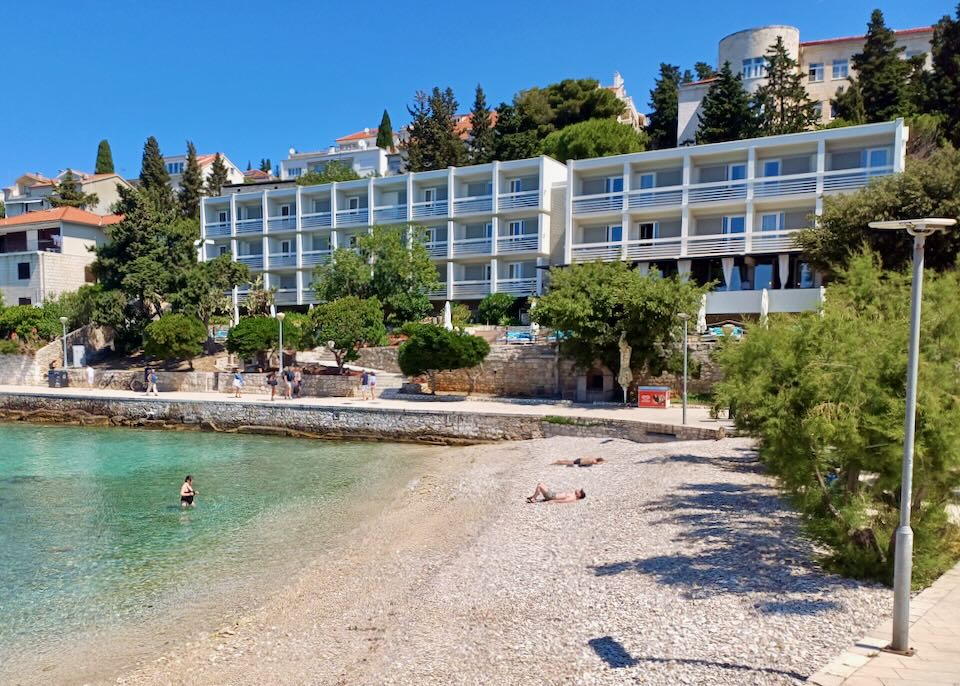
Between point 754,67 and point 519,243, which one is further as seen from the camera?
point 754,67

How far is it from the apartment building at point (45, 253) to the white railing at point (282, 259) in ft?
46.1

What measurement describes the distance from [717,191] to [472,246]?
15.7m

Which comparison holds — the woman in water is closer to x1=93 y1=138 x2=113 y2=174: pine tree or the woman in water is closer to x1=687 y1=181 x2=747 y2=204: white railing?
x1=687 y1=181 x2=747 y2=204: white railing

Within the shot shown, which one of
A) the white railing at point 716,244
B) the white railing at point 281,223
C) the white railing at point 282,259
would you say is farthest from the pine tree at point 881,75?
the white railing at point 282,259

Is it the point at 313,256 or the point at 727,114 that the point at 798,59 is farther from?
the point at 313,256

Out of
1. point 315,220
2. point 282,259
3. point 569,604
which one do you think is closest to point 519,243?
point 315,220

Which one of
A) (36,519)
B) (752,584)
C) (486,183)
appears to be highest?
(486,183)

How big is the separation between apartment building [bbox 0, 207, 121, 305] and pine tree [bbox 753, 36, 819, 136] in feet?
163

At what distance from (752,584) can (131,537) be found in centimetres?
1304

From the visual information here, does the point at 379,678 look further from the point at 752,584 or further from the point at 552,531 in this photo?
the point at 552,531

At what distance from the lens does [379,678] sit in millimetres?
8242

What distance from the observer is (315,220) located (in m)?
51.8

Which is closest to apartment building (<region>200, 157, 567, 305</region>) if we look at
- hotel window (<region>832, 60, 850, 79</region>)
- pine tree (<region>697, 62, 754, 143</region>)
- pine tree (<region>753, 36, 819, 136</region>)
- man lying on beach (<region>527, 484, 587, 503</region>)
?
pine tree (<region>697, 62, 754, 143</region>)

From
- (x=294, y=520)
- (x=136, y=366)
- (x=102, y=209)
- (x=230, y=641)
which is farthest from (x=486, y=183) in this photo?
(x=102, y=209)
